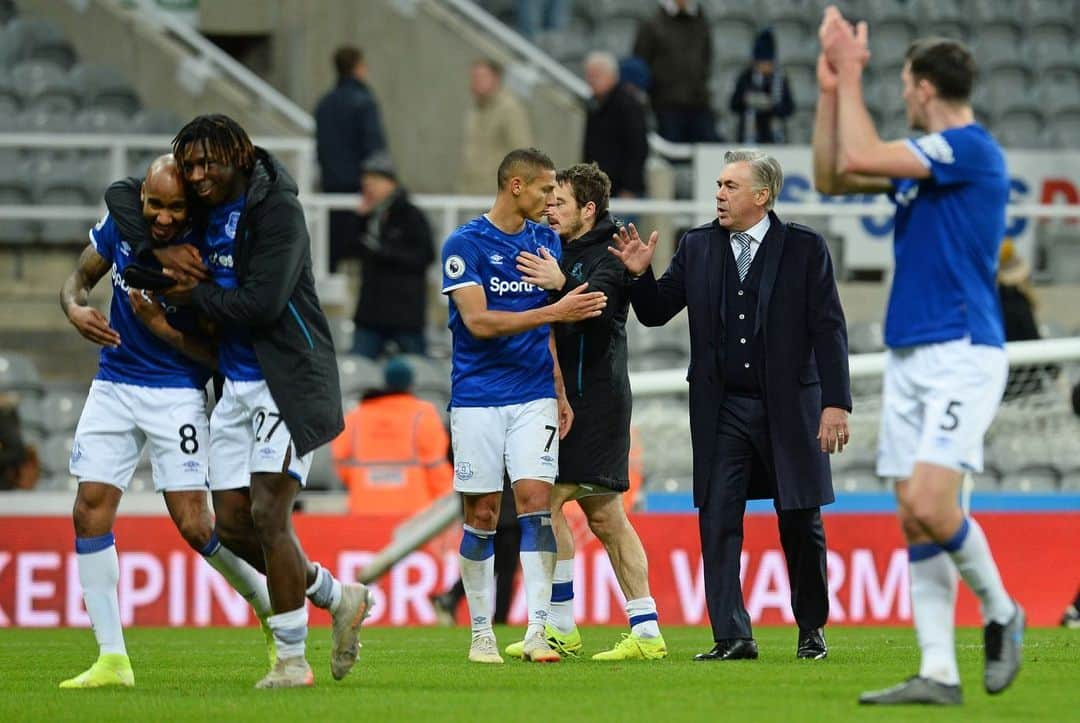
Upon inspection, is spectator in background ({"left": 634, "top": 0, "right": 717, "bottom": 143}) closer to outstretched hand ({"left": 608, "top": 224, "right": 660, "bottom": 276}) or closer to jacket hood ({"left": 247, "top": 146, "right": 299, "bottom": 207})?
outstretched hand ({"left": 608, "top": 224, "right": 660, "bottom": 276})

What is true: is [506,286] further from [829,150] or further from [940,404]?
[940,404]

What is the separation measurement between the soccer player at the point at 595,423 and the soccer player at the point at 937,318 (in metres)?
2.39

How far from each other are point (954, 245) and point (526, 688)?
2.28m

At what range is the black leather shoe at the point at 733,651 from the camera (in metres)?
9.05

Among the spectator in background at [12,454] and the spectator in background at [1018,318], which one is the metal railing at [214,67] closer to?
the spectator in background at [12,454]

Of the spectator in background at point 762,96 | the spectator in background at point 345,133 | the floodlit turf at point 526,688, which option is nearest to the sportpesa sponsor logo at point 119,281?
the floodlit turf at point 526,688

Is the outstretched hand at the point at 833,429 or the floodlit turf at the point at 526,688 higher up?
the outstretched hand at the point at 833,429

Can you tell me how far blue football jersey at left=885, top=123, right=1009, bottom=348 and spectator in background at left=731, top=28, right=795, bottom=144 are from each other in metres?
11.4

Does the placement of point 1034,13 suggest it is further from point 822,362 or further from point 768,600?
point 822,362

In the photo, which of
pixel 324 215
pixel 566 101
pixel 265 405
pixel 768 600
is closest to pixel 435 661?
pixel 265 405

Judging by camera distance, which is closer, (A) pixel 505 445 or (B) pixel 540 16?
(A) pixel 505 445

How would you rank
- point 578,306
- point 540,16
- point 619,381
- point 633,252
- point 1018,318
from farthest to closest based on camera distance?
1. point 540,16
2. point 1018,318
3. point 619,381
4. point 633,252
5. point 578,306

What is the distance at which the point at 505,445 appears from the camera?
8914 millimetres

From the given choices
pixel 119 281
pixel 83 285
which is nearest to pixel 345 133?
pixel 83 285
